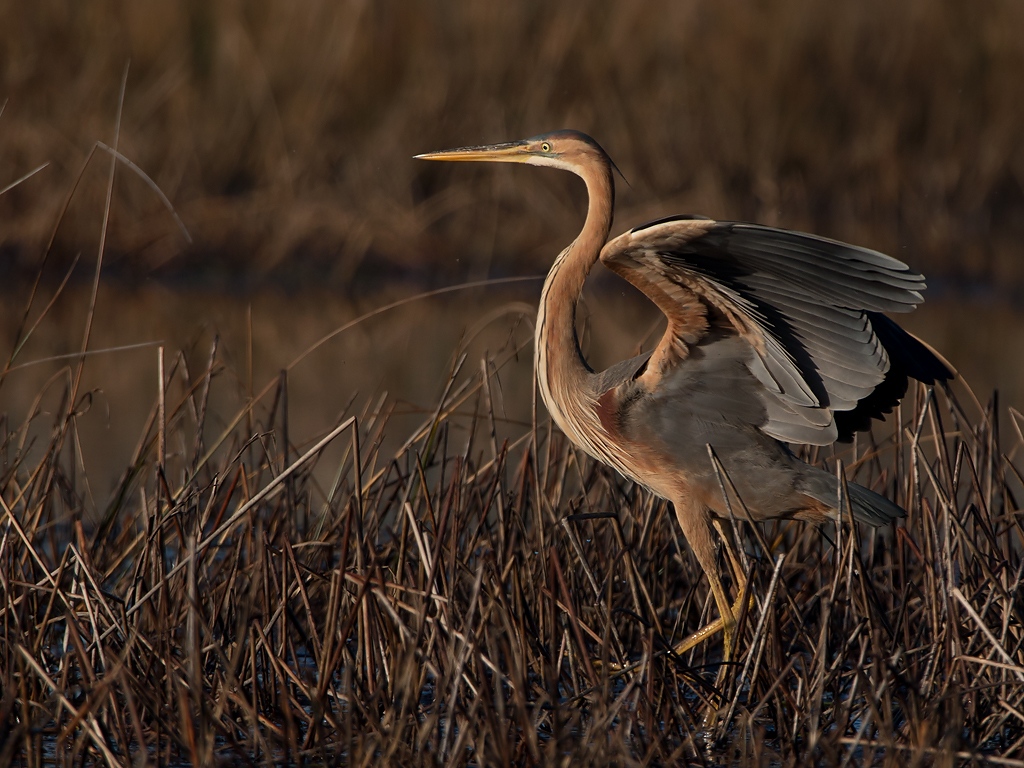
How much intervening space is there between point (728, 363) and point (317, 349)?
17.7 feet

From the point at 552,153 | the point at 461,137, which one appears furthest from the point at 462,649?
the point at 461,137

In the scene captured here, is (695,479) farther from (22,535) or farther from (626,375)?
(22,535)

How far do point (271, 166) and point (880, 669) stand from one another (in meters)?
8.12

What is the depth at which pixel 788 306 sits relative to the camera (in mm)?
3803

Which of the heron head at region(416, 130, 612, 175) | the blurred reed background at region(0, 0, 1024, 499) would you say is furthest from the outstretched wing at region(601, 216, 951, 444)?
the blurred reed background at region(0, 0, 1024, 499)

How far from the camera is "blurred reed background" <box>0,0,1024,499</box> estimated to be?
1042 cm

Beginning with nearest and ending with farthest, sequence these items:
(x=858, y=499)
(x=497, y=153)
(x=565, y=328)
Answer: (x=858, y=499)
(x=565, y=328)
(x=497, y=153)

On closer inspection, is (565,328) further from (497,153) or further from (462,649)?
(462,649)

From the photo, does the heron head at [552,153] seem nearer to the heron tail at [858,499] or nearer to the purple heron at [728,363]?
the purple heron at [728,363]

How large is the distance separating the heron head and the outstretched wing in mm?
696

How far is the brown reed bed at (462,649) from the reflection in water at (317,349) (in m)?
1.82

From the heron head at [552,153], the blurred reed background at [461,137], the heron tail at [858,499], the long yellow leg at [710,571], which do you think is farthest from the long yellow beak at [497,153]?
the blurred reed background at [461,137]

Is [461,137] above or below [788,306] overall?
below

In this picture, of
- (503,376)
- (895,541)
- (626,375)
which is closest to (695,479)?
(626,375)
